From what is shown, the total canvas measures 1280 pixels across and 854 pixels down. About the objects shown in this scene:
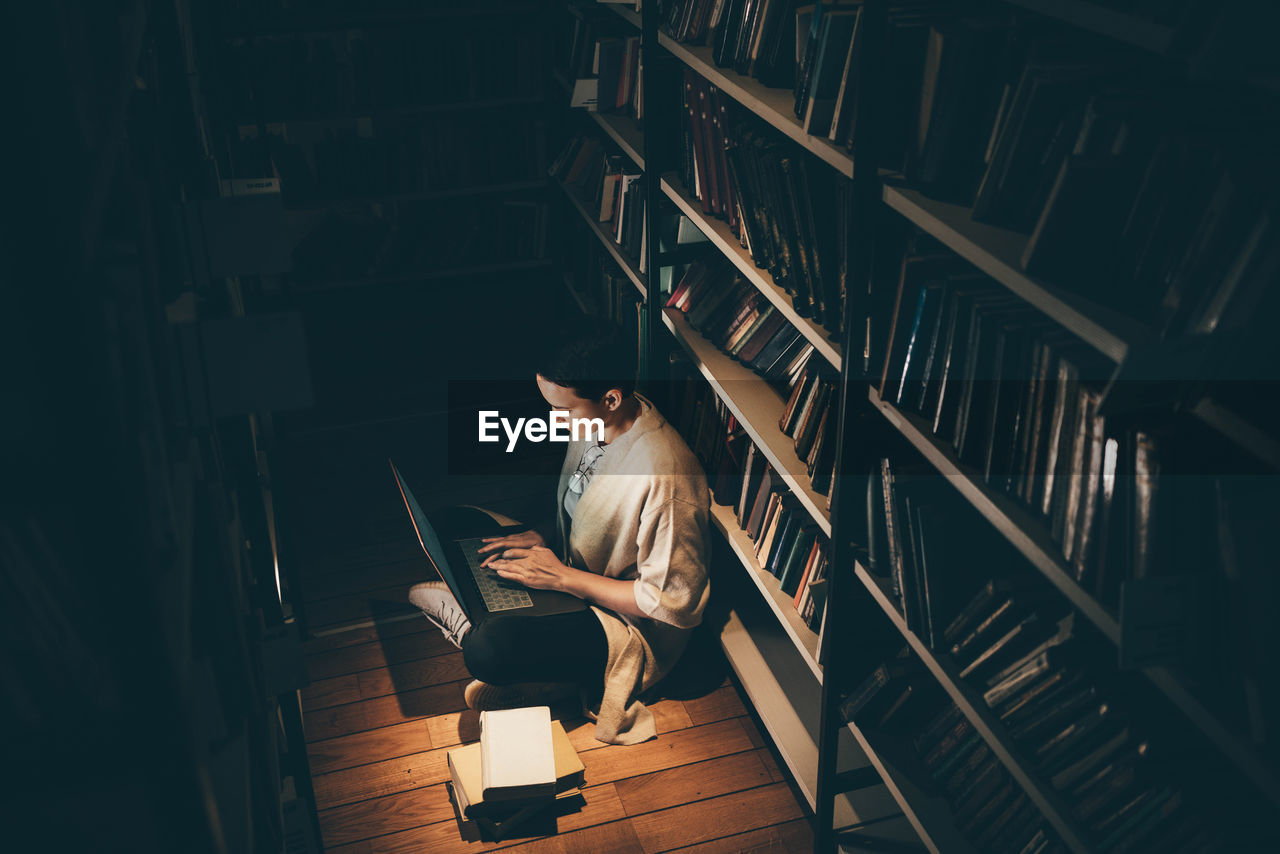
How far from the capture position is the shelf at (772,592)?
6.99ft

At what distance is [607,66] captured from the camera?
10.4ft

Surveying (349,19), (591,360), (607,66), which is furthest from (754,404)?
(349,19)

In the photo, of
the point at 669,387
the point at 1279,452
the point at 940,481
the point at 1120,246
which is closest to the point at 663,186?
the point at 669,387

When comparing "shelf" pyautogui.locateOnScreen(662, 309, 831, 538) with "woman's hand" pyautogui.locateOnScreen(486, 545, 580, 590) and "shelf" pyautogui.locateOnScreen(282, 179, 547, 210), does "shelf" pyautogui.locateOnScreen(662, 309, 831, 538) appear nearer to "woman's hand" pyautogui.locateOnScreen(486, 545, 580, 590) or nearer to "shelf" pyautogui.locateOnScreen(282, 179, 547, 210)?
"woman's hand" pyautogui.locateOnScreen(486, 545, 580, 590)

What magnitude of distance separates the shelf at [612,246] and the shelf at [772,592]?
67cm

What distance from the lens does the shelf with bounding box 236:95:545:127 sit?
13.7ft

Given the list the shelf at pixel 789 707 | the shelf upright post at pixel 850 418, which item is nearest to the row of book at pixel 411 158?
the shelf at pixel 789 707

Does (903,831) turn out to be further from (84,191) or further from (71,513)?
(84,191)

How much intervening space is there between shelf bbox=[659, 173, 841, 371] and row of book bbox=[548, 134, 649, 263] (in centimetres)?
17

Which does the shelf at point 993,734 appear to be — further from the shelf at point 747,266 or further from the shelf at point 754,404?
the shelf at point 747,266

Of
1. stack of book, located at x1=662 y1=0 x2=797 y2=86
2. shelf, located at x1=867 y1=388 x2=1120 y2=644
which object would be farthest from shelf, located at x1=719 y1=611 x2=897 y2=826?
stack of book, located at x1=662 y1=0 x2=797 y2=86

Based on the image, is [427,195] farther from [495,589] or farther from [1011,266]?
[1011,266]

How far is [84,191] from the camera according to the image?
862 mm

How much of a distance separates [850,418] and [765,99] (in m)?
0.65
